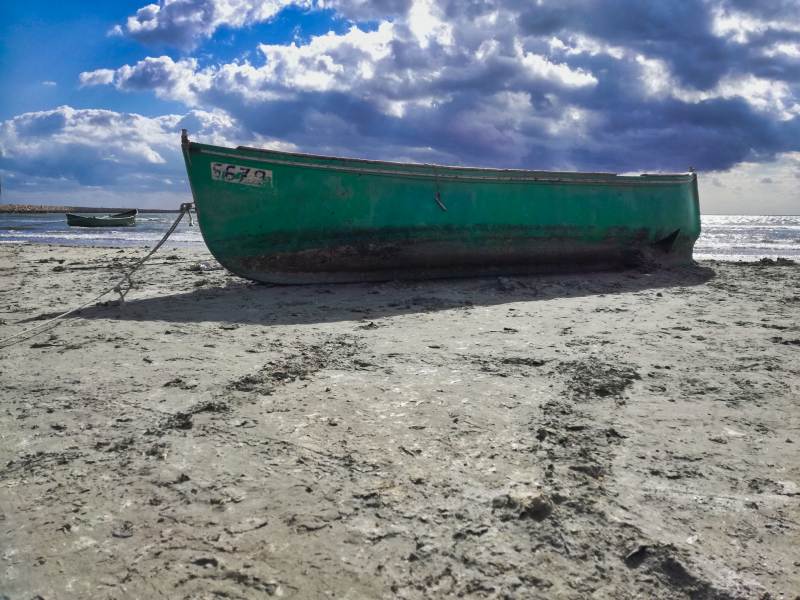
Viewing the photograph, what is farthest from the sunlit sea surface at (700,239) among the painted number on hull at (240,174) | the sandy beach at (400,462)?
the sandy beach at (400,462)

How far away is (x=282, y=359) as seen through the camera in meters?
3.52

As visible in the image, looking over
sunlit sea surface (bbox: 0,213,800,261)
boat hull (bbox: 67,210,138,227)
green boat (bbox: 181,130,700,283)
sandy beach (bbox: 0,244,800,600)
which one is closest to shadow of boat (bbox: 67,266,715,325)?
green boat (bbox: 181,130,700,283)

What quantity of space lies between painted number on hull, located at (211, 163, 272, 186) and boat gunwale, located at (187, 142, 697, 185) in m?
0.12

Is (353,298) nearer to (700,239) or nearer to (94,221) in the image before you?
(700,239)

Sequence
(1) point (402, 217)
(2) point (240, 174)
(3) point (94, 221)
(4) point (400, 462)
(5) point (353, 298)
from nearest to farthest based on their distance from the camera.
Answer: (4) point (400, 462), (5) point (353, 298), (2) point (240, 174), (1) point (402, 217), (3) point (94, 221)

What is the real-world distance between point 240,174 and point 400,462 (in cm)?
484

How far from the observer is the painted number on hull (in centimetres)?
602

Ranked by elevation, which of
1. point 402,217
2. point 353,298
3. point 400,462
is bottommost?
point 400,462

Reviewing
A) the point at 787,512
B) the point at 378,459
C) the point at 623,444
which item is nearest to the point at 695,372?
the point at 623,444

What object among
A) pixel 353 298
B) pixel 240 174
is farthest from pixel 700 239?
pixel 240 174

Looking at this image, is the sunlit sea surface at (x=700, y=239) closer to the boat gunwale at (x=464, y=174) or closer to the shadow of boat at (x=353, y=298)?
the boat gunwale at (x=464, y=174)

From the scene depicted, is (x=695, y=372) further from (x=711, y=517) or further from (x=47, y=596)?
(x=47, y=596)

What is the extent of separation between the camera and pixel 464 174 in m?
7.18

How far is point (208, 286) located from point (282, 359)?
3576mm
